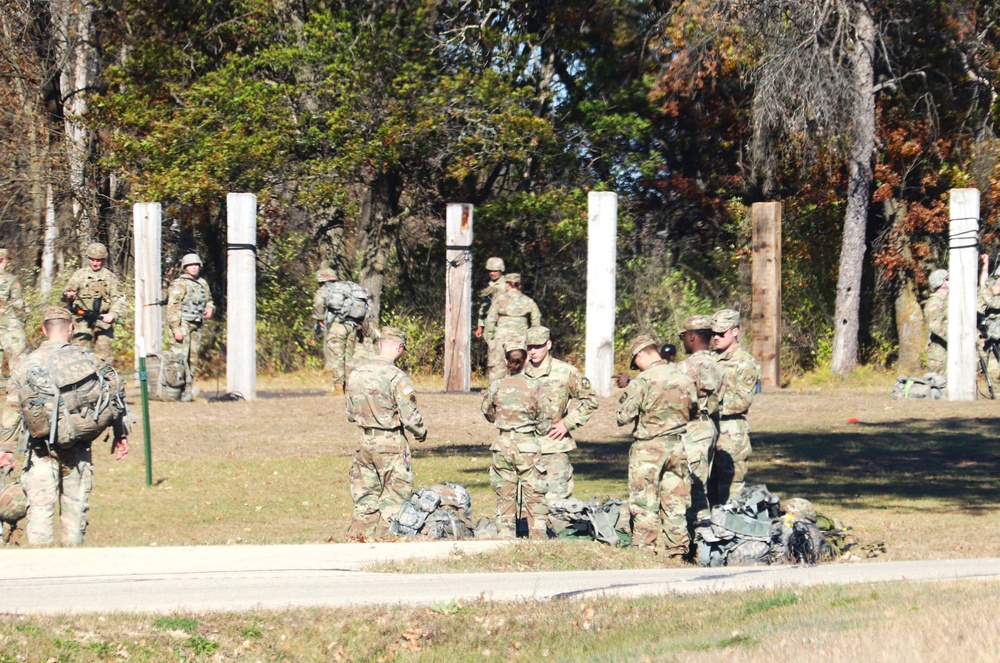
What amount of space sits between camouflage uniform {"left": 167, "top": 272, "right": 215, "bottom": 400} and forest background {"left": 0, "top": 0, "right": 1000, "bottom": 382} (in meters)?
4.83

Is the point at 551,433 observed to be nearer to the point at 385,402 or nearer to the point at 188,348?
the point at 385,402

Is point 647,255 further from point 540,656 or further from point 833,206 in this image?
point 540,656

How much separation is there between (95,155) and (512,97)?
8.84 m

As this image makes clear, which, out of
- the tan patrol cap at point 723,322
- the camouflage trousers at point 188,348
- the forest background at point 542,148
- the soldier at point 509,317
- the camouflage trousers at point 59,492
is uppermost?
the forest background at point 542,148

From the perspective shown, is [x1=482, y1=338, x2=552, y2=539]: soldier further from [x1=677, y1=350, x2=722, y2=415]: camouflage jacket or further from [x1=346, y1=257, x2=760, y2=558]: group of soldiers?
[x1=677, y1=350, x2=722, y2=415]: camouflage jacket

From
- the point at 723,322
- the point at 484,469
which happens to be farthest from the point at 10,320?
the point at 723,322

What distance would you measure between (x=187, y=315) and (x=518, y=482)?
368 inches

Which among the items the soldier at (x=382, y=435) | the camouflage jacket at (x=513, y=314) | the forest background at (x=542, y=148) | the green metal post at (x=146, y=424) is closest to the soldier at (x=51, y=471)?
the soldier at (x=382, y=435)

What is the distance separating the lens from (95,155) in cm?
2819

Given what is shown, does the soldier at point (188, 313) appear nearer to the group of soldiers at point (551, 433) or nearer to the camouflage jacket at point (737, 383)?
the group of soldiers at point (551, 433)

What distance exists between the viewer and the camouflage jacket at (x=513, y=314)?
780 inches

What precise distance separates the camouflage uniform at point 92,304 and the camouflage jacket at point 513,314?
16.7 feet

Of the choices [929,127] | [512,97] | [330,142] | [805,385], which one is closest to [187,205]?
[330,142]

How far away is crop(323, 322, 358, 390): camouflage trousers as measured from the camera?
20.3m
